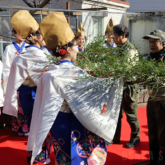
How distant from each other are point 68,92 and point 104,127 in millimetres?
405

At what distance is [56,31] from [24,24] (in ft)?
3.41

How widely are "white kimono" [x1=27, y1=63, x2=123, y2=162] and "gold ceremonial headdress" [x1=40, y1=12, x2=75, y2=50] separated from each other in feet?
0.64

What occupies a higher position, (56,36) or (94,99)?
(56,36)

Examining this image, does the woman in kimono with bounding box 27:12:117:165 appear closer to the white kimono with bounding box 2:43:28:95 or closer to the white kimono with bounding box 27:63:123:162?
the white kimono with bounding box 27:63:123:162

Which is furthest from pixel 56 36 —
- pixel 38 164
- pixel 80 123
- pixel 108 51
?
pixel 38 164

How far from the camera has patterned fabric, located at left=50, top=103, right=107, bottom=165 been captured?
1870 millimetres

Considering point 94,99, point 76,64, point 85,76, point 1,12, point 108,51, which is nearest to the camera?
point 85,76

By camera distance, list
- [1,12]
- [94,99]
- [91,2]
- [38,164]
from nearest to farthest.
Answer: [94,99] < [38,164] < [1,12] < [91,2]

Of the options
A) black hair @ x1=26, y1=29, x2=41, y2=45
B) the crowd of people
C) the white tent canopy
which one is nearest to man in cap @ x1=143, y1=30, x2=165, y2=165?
the crowd of people

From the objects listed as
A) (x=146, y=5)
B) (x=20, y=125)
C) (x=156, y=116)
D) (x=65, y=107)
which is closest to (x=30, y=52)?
(x=65, y=107)

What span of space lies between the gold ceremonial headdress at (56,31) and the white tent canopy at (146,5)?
9.97 meters

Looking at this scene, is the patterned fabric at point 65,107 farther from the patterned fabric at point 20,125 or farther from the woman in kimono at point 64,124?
the patterned fabric at point 20,125

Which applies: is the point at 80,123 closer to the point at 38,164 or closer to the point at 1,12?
the point at 38,164

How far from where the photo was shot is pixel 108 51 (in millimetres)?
2258
